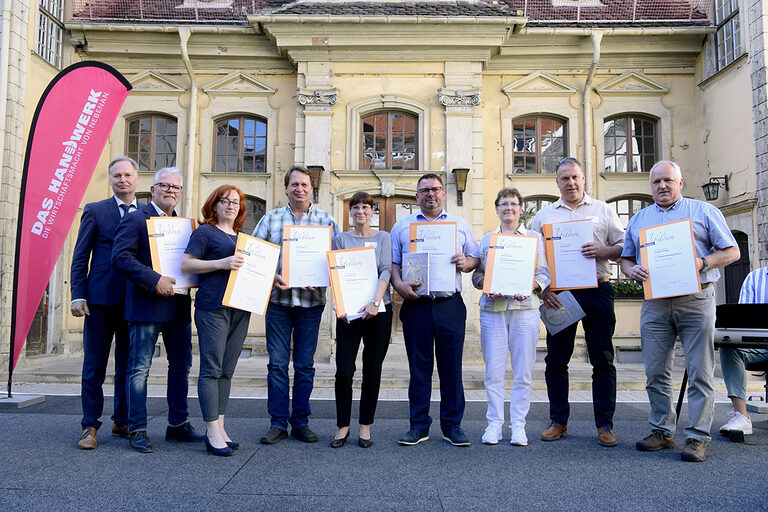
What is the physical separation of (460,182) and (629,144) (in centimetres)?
403

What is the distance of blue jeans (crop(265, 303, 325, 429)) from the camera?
14.3ft

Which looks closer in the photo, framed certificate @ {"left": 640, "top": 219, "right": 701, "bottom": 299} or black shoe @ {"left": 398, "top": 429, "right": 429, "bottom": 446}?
framed certificate @ {"left": 640, "top": 219, "right": 701, "bottom": 299}

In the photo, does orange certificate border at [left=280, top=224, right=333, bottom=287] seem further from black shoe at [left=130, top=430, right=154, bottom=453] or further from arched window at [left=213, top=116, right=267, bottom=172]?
arched window at [left=213, top=116, right=267, bottom=172]

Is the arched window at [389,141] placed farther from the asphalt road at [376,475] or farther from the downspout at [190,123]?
the asphalt road at [376,475]

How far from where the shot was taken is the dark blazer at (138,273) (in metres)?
4.03

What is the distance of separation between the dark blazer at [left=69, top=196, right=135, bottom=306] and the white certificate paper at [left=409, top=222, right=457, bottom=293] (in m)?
2.36

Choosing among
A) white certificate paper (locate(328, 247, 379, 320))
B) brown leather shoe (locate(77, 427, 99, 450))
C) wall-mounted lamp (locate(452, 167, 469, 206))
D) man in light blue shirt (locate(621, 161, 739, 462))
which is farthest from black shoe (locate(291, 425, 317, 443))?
wall-mounted lamp (locate(452, 167, 469, 206))

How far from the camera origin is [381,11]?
11.0 metres

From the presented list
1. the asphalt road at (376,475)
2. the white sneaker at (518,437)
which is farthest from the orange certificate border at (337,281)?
the white sneaker at (518,437)

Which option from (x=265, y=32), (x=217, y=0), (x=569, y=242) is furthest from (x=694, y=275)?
(x=217, y=0)

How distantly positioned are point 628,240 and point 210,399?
342 centimetres

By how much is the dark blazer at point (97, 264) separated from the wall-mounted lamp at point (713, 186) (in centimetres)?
1037

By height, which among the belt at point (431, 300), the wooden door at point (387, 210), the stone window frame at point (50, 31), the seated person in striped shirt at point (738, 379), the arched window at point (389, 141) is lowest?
the seated person in striped shirt at point (738, 379)

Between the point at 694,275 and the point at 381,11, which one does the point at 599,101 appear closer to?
the point at 381,11
